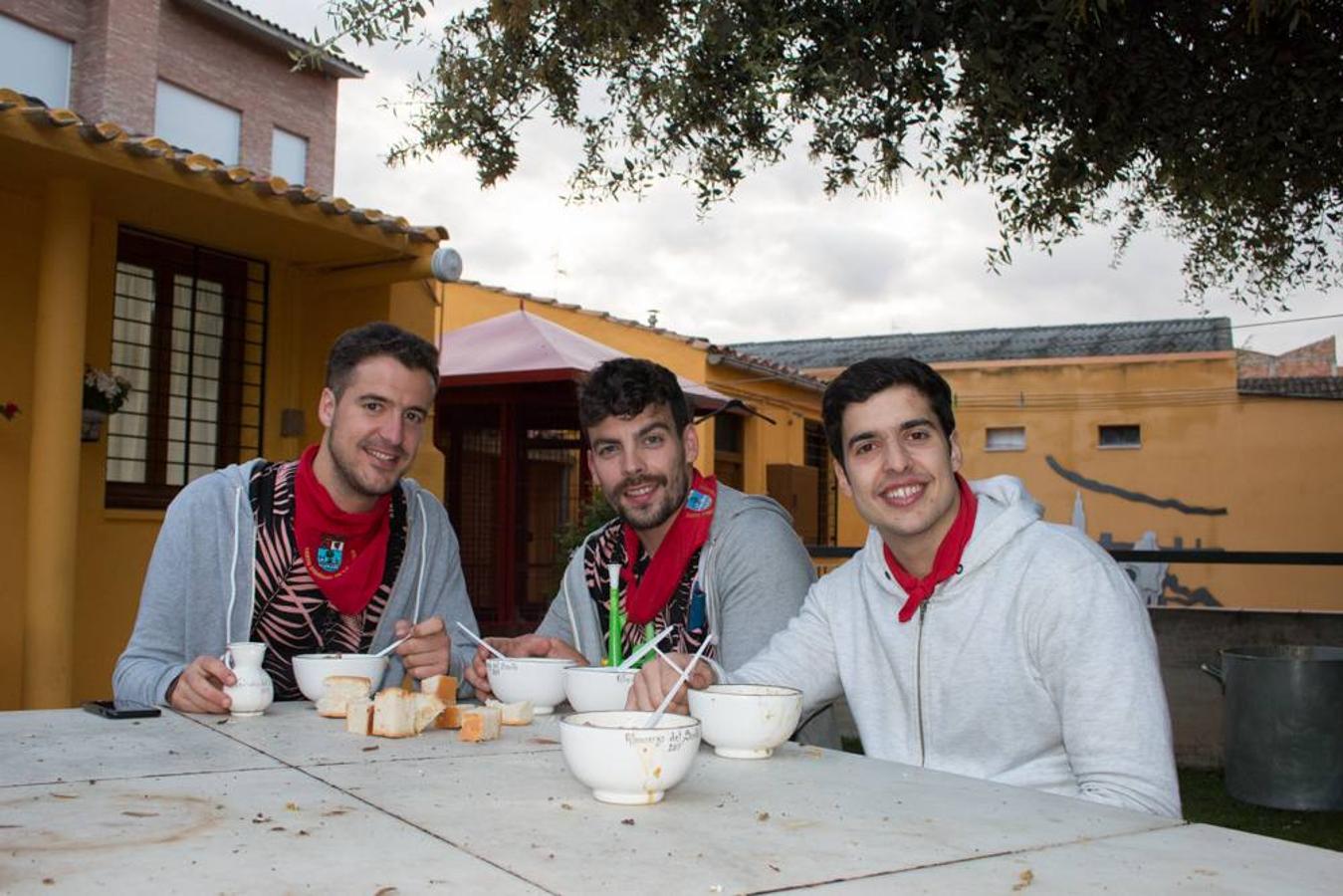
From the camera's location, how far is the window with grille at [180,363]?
21.6ft

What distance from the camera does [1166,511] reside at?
2070 centimetres

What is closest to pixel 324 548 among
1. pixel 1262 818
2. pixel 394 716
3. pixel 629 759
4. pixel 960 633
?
pixel 394 716

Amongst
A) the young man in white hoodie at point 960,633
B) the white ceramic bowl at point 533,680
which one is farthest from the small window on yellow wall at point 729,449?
the white ceramic bowl at point 533,680

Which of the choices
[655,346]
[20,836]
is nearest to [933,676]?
[20,836]

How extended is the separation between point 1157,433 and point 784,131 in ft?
55.7

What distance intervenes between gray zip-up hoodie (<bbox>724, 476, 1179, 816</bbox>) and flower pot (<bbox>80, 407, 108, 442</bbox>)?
15.5 ft

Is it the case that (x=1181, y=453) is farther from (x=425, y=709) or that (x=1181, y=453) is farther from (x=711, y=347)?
(x=425, y=709)

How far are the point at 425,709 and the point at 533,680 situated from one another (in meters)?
0.36

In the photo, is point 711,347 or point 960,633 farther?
point 711,347

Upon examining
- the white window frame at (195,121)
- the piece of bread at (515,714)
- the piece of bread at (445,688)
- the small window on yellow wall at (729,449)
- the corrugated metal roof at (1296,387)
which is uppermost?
the white window frame at (195,121)

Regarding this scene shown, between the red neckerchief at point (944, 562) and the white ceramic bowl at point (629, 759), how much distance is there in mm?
927

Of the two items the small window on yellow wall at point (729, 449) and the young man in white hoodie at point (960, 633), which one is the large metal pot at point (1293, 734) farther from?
the small window on yellow wall at point (729, 449)

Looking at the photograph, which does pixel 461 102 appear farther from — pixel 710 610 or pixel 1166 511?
pixel 1166 511

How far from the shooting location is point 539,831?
1.41 metres
